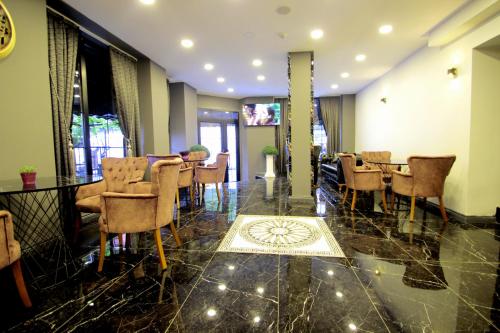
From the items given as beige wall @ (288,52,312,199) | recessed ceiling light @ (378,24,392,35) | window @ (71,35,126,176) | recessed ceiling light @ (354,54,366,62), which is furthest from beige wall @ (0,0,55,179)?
recessed ceiling light @ (354,54,366,62)

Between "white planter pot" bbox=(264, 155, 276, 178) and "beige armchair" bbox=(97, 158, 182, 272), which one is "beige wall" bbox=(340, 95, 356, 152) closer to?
"white planter pot" bbox=(264, 155, 276, 178)

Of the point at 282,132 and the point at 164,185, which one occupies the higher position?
the point at 282,132

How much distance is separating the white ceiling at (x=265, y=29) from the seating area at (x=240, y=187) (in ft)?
0.11

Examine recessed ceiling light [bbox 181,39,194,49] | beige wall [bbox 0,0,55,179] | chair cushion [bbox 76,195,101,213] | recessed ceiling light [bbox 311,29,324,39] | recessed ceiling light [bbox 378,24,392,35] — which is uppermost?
recessed ceiling light [bbox 181,39,194,49]

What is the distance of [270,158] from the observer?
8852mm

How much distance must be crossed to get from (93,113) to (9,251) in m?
3.23

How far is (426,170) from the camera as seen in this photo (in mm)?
3480

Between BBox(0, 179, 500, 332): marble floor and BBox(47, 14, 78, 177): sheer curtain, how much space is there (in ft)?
3.72

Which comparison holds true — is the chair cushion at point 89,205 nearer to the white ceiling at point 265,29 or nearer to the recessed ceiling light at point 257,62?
the white ceiling at point 265,29

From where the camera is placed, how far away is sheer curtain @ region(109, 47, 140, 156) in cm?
441

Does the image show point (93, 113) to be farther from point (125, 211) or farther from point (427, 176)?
point (427, 176)

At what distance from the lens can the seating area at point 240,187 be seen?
1801mm

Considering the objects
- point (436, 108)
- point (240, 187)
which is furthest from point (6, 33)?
point (436, 108)

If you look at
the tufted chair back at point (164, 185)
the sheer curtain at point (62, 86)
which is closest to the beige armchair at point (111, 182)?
the sheer curtain at point (62, 86)
